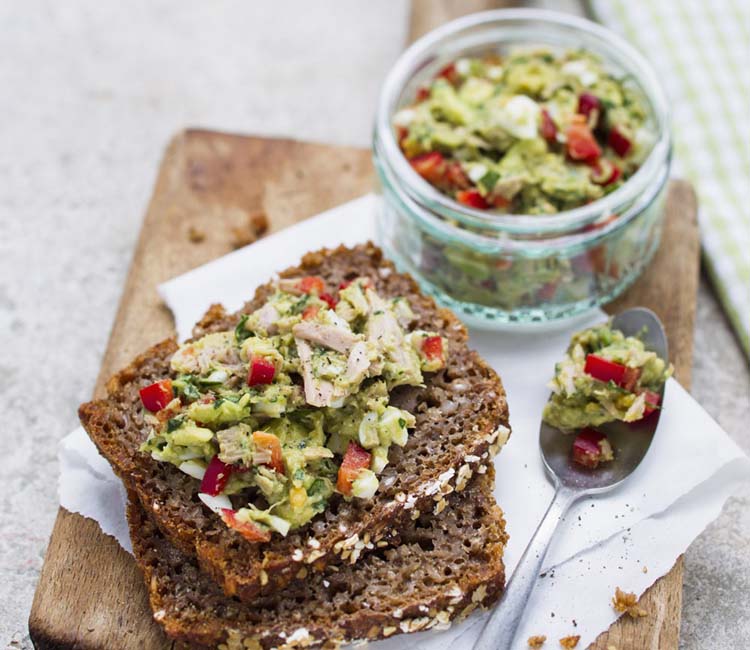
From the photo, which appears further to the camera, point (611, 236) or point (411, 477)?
point (611, 236)

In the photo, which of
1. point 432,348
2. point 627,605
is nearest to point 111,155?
point 432,348

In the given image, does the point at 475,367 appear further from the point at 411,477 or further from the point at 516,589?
the point at 516,589

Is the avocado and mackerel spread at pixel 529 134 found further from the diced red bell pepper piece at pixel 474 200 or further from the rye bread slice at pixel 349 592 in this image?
the rye bread slice at pixel 349 592

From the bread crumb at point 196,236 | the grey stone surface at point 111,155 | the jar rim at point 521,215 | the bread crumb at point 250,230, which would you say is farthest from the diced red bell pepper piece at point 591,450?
the bread crumb at point 196,236

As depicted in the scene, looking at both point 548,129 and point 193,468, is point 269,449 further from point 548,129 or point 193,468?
point 548,129

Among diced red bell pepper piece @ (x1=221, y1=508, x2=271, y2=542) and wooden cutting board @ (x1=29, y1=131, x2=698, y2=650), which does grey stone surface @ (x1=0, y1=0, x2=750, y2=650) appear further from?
diced red bell pepper piece @ (x1=221, y1=508, x2=271, y2=542)

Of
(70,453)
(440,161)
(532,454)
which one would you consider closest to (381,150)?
(440,161)

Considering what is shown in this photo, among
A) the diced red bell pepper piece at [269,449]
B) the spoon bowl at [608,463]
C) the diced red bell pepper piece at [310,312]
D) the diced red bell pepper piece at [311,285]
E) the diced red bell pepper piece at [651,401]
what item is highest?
the diced red bell pepper piece at [310,312]
